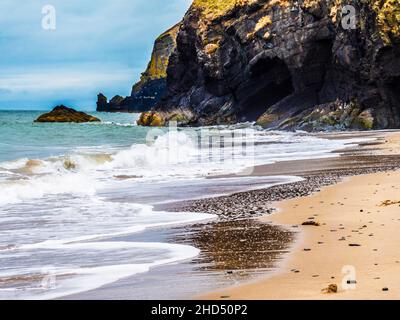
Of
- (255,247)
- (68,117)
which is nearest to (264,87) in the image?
(68,117)

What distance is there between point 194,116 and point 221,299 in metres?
66.2

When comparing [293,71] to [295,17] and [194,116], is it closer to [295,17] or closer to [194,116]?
[295,17]

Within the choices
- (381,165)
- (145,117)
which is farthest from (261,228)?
(145,117)

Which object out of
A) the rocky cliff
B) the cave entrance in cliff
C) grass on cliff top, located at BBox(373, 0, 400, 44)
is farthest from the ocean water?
the rocky cliff

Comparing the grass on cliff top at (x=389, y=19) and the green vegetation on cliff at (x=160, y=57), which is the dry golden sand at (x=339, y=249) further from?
the green vegetation on cliff at (x=160, y=57)

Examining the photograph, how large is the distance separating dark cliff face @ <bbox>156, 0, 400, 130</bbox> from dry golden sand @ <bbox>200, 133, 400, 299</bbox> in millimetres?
32029

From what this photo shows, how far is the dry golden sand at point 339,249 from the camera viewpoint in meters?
5.27

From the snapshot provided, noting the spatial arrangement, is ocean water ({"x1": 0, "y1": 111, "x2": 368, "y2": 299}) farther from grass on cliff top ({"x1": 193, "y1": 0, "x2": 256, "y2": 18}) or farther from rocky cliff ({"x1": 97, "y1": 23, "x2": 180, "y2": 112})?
rocky cliff ({"x1": 97, "y1": 23, "x2": 180, "y2": 112})

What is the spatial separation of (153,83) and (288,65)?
106952mm

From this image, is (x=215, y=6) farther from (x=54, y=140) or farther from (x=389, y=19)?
(x=54, y=140)

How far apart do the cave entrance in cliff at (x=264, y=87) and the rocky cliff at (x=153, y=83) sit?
87.4 m

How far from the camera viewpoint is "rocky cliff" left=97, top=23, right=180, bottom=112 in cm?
15275

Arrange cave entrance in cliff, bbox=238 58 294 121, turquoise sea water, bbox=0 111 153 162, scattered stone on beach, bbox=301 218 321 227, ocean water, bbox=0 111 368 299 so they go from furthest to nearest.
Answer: cave entrance in cliff, bbox=238 58 294 121
turquoise sea water, bbox=0 111 153 162
scattered stone on beach, bbox=301 218 321 227
ocean water, bbox=0 111 368 299

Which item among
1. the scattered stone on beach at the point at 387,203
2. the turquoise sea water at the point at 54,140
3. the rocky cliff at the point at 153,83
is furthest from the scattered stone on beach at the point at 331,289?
the rocky cliff at the point at 153,83
